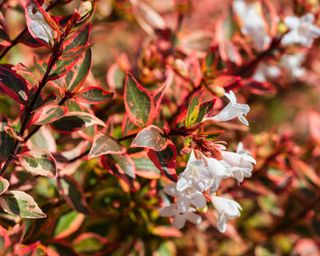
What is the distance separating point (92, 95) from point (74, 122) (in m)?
0.07

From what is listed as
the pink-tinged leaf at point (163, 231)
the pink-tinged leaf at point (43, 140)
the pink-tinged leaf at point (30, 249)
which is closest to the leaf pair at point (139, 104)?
the pink-tinged leaf at point (43, 140)

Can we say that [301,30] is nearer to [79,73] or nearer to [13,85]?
[79,73]

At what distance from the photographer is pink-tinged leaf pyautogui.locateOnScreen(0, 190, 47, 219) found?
0.93m

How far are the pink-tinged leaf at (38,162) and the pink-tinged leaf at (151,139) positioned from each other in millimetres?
161

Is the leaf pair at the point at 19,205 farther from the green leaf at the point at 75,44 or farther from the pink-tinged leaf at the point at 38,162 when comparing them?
the green leaf at the point at 75,44

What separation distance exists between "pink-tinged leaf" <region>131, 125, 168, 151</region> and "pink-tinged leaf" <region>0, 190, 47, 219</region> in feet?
0.71

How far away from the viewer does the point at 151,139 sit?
0.97 metres

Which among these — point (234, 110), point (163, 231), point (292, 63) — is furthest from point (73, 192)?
point (292, 63)

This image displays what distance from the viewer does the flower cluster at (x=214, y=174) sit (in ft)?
2.99

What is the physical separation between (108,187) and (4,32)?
1.61 ft

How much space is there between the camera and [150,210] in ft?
4.58

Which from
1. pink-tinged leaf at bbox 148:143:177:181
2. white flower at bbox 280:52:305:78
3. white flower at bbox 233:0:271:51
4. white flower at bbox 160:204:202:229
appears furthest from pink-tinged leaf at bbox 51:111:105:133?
white flower at bbox 280:52:305:78

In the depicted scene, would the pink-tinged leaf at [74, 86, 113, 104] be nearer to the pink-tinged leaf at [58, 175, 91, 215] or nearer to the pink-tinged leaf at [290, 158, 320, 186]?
the pink-tinged leaf at [58, 175, 91, 215]

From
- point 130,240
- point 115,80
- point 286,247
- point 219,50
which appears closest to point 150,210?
point 130,240
